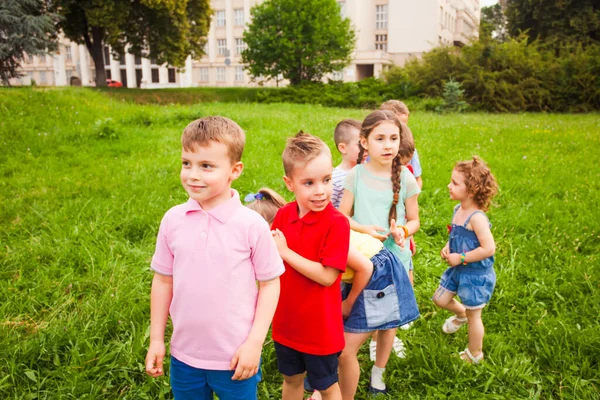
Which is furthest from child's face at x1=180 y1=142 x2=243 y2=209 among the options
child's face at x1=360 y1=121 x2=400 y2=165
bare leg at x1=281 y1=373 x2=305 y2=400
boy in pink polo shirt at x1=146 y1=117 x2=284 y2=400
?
child's face at x1=360 y1=121 x2=400 y2=165

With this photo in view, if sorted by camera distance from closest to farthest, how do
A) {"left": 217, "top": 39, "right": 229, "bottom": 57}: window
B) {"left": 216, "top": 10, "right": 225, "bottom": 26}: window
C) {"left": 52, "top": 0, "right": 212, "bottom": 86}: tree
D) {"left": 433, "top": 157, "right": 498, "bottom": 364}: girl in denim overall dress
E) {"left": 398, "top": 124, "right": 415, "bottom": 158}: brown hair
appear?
{"left": 433, "top": 157, "right": 498, "bottom": 364}: girl in denim overall dress, {"left": 398, "top": 124, "right": 415, "bottom": 158}: brown hair, {"left": 52, "top": 0, "right": 212, "bottom": 86}: tree, {"left": 216, "top": 10, "right": 225, "bottom": 26}: window, {"left": 217, "top": 39, "right": 229, "bottom": 57}: window

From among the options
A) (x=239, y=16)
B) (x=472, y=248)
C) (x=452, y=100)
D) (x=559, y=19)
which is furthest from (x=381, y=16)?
(x=472, y=248)

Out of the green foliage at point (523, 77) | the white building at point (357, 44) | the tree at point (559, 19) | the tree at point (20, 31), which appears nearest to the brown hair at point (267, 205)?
the tree at point (20, 31)

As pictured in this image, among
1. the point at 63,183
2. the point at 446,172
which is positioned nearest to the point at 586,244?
the point at 446,172

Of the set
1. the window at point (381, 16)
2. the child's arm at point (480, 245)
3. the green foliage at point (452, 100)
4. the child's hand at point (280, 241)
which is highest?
the window at point (381, 16)

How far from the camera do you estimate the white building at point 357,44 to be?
52188mm

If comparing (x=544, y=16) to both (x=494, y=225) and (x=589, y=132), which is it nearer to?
(x=589, y=132)

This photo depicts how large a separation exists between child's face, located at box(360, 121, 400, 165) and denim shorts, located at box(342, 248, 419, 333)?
643mm

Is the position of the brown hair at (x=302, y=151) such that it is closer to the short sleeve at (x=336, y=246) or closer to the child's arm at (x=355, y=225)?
the short sleeve at (x=336, y=246)

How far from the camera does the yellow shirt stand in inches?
98.0

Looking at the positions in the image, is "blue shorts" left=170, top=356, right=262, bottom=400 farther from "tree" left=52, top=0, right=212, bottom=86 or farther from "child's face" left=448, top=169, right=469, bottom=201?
"tree" left=52, top=0, right=212, bottom=86

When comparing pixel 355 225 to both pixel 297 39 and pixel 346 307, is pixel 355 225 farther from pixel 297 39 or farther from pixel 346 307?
pixel 297 39

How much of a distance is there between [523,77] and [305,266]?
23590 millimetres

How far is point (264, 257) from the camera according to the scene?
77.0 inches
